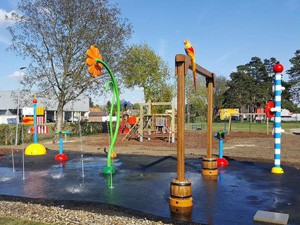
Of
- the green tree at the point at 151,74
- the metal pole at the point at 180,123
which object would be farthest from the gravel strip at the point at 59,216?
the green tree at the point at 151,74

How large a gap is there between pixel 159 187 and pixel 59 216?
2.62 meters

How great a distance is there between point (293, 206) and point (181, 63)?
3061 millimetres

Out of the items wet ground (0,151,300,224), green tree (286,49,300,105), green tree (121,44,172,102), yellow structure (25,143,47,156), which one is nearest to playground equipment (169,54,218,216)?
wet ground (0,151,300,224)

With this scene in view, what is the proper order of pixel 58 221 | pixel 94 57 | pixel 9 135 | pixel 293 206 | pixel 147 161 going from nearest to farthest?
pixel 58 221 → pixel 293 206 → pixel 94 57 → pixel 147 161 → pixel 9 135

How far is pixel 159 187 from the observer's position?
7.00m

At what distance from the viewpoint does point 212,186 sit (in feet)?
23.1

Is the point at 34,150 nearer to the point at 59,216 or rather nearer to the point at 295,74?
the point at 59,216

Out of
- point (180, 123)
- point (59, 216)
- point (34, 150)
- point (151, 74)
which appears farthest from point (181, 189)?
point (151, 74)

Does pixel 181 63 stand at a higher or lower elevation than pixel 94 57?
lower

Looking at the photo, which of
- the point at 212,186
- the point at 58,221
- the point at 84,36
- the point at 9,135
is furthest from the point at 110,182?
the point at 84,36

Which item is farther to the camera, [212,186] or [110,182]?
[110,182]

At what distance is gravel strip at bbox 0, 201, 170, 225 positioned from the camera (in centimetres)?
461

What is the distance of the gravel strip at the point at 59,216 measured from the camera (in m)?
4.61

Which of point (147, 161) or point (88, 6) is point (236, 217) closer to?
point (147, 161)
